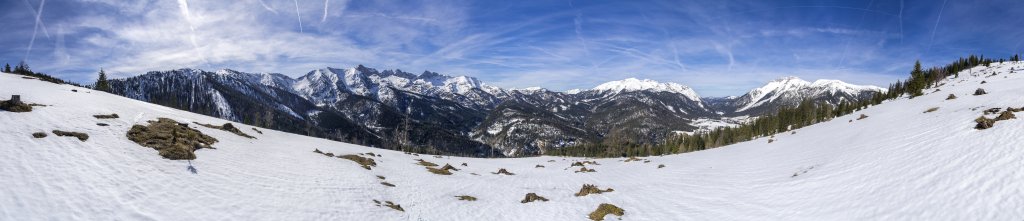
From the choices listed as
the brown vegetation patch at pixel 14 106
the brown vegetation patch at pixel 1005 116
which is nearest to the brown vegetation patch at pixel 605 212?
the brown vegetation patch at pixel 1005 116

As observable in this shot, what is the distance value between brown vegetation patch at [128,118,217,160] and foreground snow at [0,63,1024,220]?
0.78 meters

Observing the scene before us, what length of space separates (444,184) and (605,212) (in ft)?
56.0

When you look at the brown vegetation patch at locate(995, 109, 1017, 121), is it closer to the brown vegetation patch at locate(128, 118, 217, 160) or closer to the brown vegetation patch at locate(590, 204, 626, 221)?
the brown vegetation patch at locate(590, 204, 626, 221)

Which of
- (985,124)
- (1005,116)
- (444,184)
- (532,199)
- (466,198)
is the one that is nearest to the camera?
(985,124)

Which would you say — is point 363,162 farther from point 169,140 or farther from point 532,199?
point 532,199

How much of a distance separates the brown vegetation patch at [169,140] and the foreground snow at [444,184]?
30.5 inches

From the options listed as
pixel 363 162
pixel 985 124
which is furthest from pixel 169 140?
pixel 985 124

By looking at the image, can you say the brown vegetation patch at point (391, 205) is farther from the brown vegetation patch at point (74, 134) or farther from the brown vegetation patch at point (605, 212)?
the brown vegetation patch at point (74, 134)

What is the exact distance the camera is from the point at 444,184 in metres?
39.7

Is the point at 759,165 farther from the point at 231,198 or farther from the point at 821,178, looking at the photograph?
the point at 231,198

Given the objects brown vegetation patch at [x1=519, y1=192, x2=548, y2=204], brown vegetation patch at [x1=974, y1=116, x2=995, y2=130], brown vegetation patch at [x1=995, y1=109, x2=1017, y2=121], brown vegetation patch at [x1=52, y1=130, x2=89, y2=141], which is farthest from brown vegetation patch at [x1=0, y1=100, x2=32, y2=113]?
brown vegetation patch at [x1=995, y1=109, x2=1017, y2=121]

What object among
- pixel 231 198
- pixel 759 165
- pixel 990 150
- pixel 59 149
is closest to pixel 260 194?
pixel 231 198

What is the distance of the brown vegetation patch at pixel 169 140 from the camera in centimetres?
2619

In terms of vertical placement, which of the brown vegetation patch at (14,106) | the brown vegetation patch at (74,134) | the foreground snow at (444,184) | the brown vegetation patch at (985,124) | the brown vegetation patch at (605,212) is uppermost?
the brown vegetation patch at (985,124)
